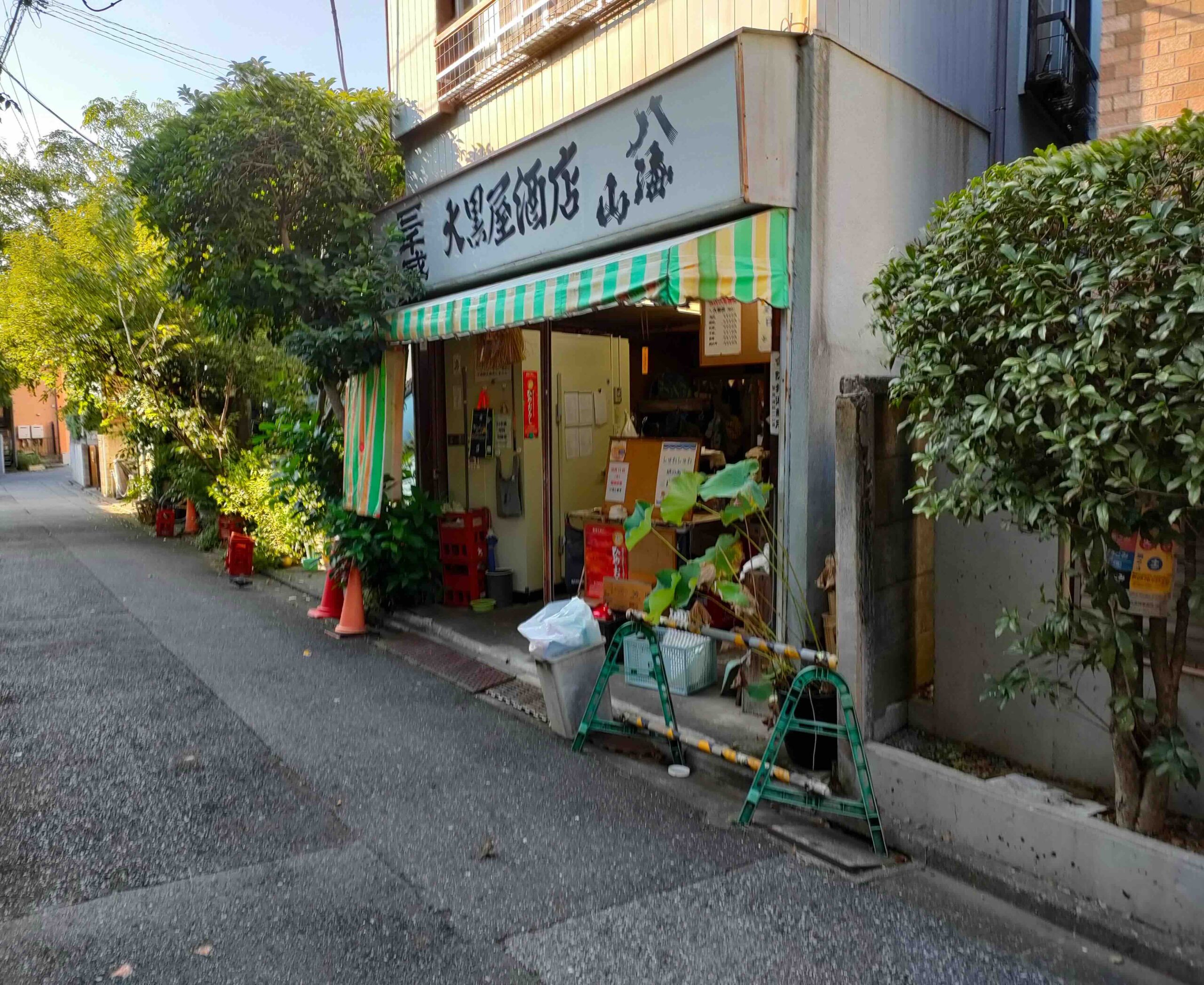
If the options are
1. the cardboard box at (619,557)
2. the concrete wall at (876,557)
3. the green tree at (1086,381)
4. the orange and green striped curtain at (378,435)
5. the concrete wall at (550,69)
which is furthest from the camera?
the orange and green striped curtain at (378,435)

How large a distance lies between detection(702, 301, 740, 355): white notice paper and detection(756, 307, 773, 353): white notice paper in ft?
0.50

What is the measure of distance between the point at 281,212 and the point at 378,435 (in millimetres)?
2574

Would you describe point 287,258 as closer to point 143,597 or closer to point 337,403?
point 337,403

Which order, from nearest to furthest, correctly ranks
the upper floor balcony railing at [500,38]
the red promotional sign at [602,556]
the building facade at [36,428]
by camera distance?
the upper floor balcony railing at [500,38] < the red promotional sign at [602,556] < the building facade at [36,428]

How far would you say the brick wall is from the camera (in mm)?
5176

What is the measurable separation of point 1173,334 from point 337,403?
793 centimetres

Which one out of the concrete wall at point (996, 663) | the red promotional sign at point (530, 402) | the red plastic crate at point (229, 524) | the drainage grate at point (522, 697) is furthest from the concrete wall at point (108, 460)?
the concrete wall at point (996, 663)

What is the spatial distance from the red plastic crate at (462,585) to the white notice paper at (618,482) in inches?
69.0

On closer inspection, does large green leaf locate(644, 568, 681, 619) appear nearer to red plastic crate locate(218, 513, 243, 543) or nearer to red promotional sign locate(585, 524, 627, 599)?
red promotional sign locate(585, 524, 627, 599)

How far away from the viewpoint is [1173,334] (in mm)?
3045

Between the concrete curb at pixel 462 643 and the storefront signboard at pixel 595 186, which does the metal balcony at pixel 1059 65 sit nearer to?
the storefront signboard at pixel 595 186

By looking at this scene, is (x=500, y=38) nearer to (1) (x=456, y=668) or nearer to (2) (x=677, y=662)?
(1) (x=456, y=668)

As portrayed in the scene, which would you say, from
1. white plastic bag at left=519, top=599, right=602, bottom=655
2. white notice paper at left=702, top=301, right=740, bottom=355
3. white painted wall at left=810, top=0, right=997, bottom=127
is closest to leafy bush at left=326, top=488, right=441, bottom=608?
white plastic bag at left=519, top=599, right=602, bottom=655

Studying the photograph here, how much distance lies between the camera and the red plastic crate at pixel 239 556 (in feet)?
39.4
